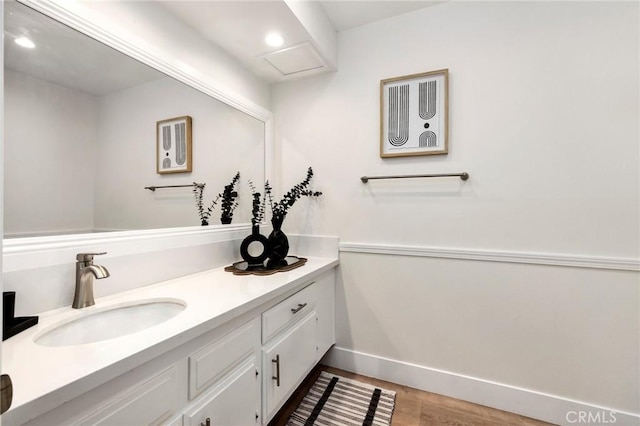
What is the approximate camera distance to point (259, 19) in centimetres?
149

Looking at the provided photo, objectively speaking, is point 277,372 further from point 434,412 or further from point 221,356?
point 434,412

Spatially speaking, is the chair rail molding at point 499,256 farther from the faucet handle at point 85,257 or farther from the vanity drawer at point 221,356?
the faucet handle at point 85,257

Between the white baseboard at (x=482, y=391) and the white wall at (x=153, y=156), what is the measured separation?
1.25 meters

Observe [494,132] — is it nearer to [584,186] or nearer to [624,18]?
[584,186]

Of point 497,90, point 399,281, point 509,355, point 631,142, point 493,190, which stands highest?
point 497,90

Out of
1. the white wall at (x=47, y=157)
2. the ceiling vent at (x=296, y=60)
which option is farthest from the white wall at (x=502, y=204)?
the white wall at (x=47, y=157)

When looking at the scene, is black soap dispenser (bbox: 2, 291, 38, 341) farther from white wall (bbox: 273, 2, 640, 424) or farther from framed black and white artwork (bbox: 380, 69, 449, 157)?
framed black and white artwork (bbox: 380, 69, 449, 157)

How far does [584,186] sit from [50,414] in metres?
2.13

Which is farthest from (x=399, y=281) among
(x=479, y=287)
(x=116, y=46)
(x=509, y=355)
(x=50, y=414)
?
(x=116, y=46)

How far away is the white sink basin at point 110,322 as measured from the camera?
0.94m

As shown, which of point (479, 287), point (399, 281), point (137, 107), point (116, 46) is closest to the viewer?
point (116, 46)

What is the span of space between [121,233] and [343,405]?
4.72 feet

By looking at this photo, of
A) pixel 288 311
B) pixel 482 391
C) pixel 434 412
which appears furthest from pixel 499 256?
pixel 288 311

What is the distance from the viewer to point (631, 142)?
137cm
